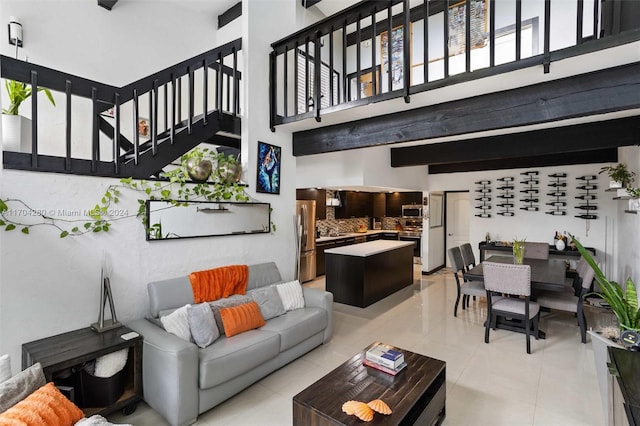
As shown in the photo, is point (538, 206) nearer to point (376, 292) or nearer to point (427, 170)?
point (427, 170)

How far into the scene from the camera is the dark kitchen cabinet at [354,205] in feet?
27.9

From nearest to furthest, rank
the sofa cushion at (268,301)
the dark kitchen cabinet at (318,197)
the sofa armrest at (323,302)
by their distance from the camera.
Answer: the sofa cushion at (268,301) → the sofa armrest at (323,302) → the dark kitchen cabinet at (318,197)

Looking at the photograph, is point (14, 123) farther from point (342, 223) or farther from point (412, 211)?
point (412, 211)

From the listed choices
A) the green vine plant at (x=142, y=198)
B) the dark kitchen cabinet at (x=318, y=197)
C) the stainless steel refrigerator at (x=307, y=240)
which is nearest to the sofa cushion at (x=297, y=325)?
the green vine plant at (x=142, y=198)

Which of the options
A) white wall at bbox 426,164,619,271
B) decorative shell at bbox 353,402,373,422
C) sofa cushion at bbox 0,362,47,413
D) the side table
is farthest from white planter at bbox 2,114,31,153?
white wall at bbox 426,164,619,271

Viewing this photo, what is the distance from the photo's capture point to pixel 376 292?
213 inches

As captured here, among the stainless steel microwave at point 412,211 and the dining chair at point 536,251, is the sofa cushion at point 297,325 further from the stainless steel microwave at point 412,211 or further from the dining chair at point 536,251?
the stainless steel microwave at point 412,211

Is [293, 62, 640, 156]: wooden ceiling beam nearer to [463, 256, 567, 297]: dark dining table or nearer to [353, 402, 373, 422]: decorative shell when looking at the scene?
[463, 256, 567, 297]: dark dining table

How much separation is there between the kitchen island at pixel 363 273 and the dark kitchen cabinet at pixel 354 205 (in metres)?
2.55

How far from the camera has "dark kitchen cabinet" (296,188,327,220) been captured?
23.0 feet

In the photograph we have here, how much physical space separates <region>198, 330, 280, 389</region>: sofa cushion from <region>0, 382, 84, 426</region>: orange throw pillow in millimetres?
797

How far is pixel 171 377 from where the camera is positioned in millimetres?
2217

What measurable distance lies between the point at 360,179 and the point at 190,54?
3649mm

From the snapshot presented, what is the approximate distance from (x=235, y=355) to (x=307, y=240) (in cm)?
419
